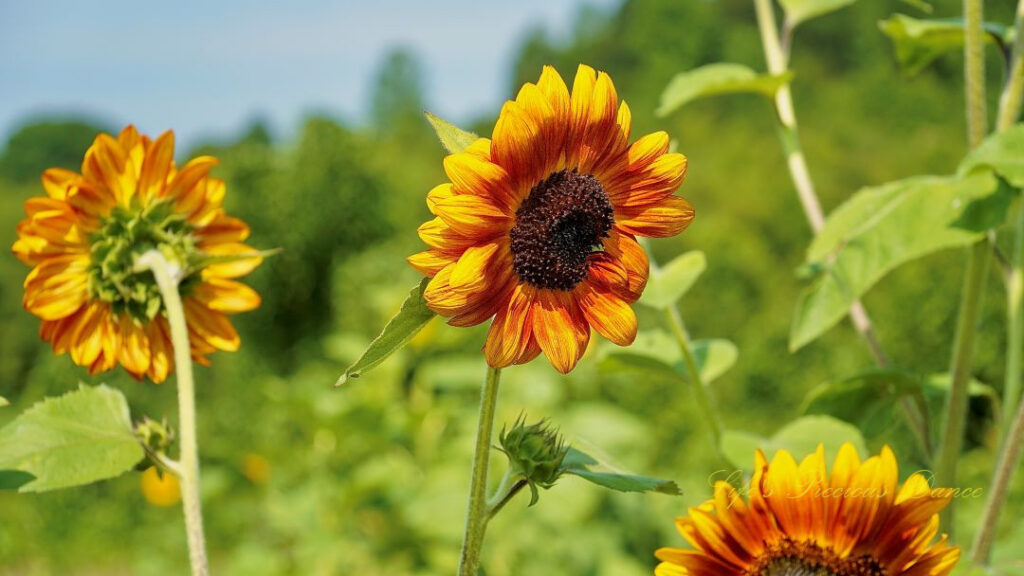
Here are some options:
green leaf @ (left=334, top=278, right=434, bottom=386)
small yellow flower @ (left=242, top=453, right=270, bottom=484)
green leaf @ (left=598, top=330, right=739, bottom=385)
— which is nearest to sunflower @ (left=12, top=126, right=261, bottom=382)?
green leaf @ (left=334, top=278, right=434, bottom=386)

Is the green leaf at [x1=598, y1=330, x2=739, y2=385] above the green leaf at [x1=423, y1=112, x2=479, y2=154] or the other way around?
the other way around

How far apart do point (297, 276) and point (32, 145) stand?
16.4m

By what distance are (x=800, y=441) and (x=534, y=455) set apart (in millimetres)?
248

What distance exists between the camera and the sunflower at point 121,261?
1.67ft

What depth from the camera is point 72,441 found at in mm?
468

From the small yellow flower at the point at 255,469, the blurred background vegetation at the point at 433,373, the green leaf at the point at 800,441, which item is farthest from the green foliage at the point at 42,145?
the green leaf at the point at 800,441

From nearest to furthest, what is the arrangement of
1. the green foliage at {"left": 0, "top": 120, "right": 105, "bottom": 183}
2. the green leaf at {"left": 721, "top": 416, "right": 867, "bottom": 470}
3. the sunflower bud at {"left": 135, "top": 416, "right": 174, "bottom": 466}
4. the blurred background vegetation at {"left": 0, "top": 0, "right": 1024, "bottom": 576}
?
the sunflower bud at {"left": 135, "top": 416, "right": 174, "bottom": 466}, the green leaf at {"left": 721, "top": 416, "right": 867, "bottom": 470}, the blurred background vegetation at {"left": 0, "top": 0, "right": 1024, "bottom": 576}, the green foliage at {"left": 0, "top": 120, "right": 105, "bottom": 183}

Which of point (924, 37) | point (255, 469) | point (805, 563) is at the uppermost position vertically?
point (924, 37)

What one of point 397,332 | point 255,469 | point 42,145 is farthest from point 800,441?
point 42,145

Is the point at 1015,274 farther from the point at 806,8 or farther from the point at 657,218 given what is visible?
the point at 657,218

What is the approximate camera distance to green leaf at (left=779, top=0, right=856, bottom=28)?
0.82 m

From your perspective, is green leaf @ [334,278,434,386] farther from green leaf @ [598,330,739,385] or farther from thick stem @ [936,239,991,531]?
thick stem @ [936,239,991,531]

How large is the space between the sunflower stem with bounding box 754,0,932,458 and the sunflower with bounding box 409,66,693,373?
31 centimetres

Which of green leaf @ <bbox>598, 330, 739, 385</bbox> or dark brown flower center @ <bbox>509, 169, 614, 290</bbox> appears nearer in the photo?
dark brown flower center @ <bbox>509, 169, 614, 290</bbox>
